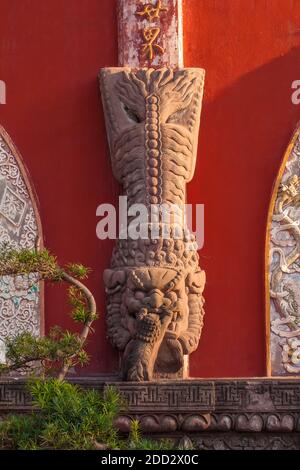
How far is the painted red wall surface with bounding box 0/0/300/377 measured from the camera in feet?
27.8

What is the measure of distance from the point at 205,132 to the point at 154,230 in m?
0.68

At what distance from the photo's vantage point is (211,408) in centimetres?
810

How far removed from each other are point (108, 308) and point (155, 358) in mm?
391

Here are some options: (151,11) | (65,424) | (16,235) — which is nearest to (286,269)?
(16,235)

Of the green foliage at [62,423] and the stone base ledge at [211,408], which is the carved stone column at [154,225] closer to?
the stone base ledge at [211,408]

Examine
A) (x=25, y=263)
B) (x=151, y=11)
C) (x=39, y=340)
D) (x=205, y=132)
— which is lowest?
(x=39, y=340)

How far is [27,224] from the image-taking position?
853 centimetres

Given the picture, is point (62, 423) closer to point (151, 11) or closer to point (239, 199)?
point (239, 199)

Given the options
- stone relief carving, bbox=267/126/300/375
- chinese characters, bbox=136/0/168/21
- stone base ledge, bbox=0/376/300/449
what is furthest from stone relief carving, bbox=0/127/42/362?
stone relief carving, bbox=267/126/300/375

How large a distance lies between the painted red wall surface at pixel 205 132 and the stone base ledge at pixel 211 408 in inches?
10.4

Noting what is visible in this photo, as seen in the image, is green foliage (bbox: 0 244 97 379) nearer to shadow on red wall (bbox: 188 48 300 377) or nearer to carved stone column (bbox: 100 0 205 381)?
carved stone column (bbox: 100 0 205 381)

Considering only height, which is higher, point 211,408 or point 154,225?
point 154,225
